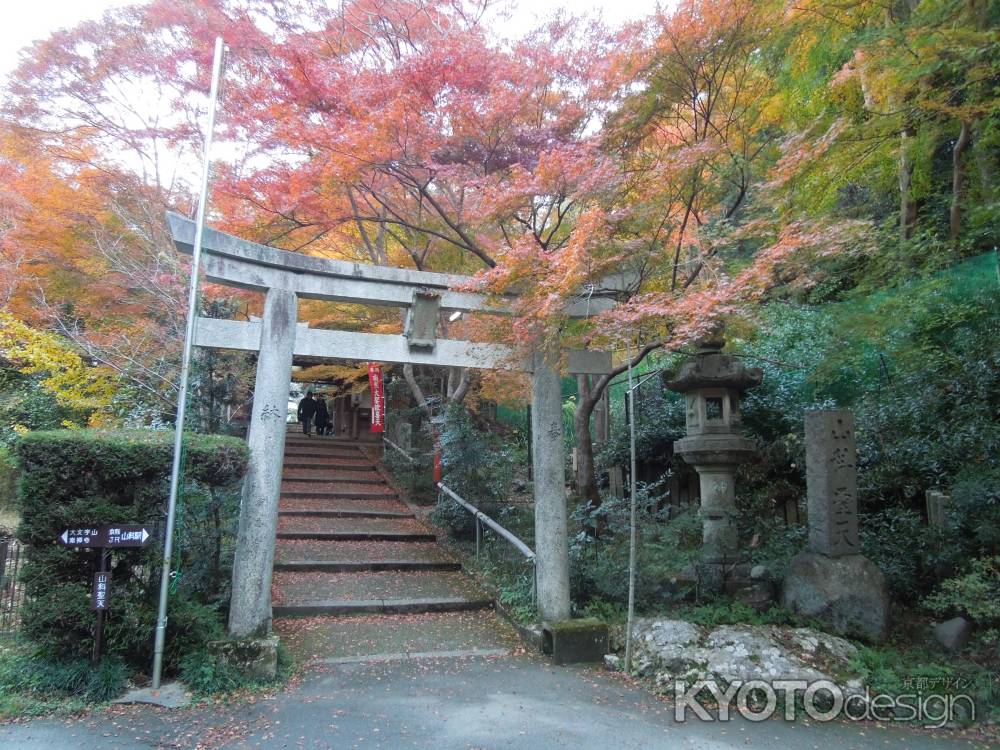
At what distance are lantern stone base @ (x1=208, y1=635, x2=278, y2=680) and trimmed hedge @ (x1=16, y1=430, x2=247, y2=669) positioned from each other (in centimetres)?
23

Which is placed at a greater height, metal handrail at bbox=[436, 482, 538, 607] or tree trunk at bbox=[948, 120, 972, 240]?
tree trunk at bbox=[948, 120, 972, 240]

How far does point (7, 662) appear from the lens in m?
4.94

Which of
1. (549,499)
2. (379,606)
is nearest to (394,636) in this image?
(379,606)

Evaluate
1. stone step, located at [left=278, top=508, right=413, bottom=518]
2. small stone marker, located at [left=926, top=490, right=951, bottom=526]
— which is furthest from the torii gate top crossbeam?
stone step, located at [left=278, top=508, right=413, bottom=518]

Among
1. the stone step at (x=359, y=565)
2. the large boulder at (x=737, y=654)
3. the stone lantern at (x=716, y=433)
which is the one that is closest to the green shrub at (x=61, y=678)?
the stone step at (x=359, y=565)

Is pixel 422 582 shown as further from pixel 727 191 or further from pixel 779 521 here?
pixel 727 191

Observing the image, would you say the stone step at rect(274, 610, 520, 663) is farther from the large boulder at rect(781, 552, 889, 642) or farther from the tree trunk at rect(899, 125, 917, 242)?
the tree trunk at rect(899, 125, 917, 242)

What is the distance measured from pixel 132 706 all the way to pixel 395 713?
2.01m

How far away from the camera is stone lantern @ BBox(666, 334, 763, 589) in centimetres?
787

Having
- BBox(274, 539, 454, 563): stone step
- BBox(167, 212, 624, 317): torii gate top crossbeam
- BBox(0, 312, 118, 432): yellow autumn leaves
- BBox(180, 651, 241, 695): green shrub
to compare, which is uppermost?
BBox(167, 212, 624, 317): torii gate top crossbeam

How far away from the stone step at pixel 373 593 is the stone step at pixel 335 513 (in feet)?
8.08

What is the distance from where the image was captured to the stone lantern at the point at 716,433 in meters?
7.87

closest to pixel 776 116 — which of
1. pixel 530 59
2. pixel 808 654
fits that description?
pixel 530 59

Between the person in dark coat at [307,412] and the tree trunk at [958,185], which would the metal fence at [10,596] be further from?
the tree trunk at [958,185]
